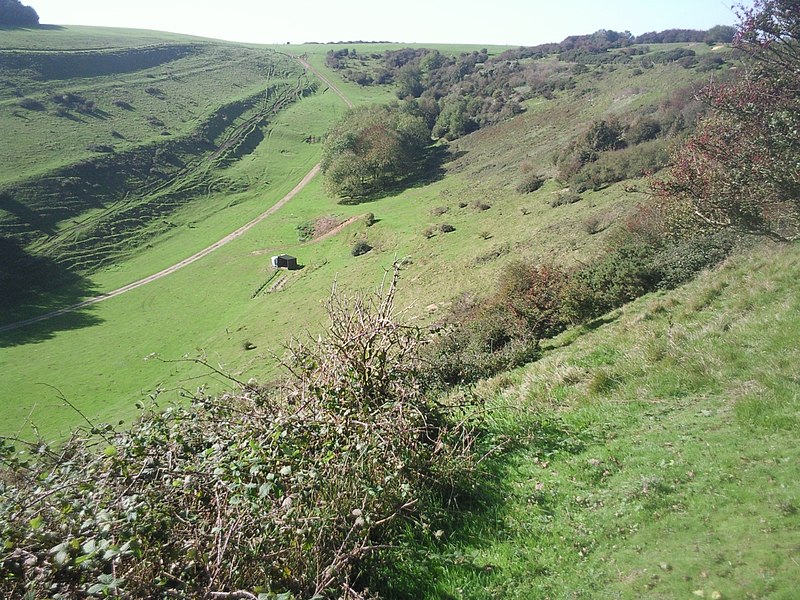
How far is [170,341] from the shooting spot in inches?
1556

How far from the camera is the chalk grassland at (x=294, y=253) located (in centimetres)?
2906

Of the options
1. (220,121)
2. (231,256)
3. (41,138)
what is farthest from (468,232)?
(220,121)

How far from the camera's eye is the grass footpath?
3965 mm

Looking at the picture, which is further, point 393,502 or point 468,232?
point 468,232

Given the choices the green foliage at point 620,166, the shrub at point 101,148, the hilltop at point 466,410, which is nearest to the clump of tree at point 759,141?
the hilltop at point 466,410

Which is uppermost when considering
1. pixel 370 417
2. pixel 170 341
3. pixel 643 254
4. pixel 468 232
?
pixel 370 417

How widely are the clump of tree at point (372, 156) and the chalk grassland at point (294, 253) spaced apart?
144 inches

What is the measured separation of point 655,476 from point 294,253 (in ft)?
163

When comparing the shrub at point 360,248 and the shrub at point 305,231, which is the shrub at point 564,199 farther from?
the shrub at point 305,231

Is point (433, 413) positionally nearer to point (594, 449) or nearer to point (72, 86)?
point (594, 449)

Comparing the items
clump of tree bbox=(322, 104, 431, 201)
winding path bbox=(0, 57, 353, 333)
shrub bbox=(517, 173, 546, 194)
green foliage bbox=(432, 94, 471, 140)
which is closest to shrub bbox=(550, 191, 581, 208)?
shrub bbox=(517, 173, 546, 194)

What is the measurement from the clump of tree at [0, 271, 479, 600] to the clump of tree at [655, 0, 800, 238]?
10970 mm

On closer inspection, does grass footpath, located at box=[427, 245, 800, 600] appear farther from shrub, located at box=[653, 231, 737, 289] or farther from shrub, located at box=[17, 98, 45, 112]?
shrub, located at box=[17, 98, 45, 112]

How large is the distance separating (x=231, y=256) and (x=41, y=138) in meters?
43.7
